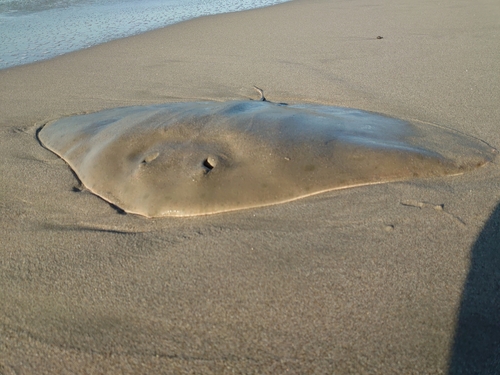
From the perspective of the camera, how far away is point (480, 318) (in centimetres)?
192

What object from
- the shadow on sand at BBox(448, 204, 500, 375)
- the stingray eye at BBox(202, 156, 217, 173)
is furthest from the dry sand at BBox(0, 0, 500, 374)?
the stingray eye at BBox(202, 156, 217, 173)

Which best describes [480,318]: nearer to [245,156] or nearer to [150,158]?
[245,156]

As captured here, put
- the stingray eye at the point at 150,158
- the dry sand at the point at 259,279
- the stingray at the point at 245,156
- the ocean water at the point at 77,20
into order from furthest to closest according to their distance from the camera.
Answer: the ocean water at the point at 77,20
the stingray eye at the point at 150,158
the stingray at the point at 245,156
the dry sand at the point at 259,279

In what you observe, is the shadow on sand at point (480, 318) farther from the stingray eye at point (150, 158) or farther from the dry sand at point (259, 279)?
→ the stingray eye at point (150, 158)

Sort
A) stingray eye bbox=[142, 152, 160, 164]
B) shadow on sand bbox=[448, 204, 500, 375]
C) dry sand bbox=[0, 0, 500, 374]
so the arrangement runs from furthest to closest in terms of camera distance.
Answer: stingray eye bbox=[142, 152, 160, 164] < dry sand bbox=[0, 0, 500, 374] < shadow on sand bbox=[448, 204, 500, 375]

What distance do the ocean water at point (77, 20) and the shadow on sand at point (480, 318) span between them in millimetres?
7208

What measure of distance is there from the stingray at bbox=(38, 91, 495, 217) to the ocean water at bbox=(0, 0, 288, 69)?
5.12m

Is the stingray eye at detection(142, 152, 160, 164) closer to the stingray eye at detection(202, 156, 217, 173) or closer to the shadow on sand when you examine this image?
the stingray eye at detection(202, 156, 217, 173)

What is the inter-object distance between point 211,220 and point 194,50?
5.63 metres

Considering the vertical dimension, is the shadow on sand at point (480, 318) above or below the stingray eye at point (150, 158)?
below

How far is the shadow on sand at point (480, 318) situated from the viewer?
1735 millimetres

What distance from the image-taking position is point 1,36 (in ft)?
31.0

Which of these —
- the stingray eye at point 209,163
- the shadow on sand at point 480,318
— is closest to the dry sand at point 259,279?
the shadow on sand at point 480,318

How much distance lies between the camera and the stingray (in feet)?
9.16
